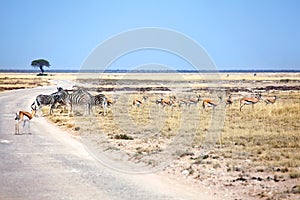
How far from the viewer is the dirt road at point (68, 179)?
8.99m

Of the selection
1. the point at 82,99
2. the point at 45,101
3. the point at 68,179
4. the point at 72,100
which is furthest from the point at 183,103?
the point at 68,179

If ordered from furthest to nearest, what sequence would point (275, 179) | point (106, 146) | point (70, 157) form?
point (106, 146) < point (70, 157) < point (275, 179)

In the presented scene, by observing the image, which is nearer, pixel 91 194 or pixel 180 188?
pixel 91 194

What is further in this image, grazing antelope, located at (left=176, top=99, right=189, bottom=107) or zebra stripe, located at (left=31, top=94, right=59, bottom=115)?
grazing antelope, located at (left=176, top=99, right=189, bottom=107)

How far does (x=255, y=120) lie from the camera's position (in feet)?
79.7

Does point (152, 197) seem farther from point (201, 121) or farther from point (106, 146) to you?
point (201, 121)

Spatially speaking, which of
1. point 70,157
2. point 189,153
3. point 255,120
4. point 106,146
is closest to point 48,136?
point 106,146

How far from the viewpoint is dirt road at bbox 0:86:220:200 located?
8992mm

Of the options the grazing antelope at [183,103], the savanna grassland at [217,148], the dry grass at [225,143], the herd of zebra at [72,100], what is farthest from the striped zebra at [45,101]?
the grazing antelope at [183,103]

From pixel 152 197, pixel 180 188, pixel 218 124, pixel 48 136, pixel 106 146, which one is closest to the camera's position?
pixel 152 197

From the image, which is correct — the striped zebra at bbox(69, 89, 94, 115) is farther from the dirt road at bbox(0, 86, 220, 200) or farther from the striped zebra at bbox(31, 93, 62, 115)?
the dirt road at bbox(0, 86, 220, 200)

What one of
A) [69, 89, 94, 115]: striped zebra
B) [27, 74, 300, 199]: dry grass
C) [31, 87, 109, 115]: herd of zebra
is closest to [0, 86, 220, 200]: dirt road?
[27, 74, 300, 199]: dry grass

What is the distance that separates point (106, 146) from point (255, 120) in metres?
11.0

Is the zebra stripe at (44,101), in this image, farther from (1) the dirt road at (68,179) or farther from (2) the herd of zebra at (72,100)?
(1) the dirt road at (68,179)
